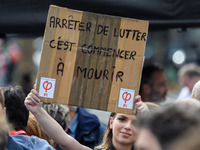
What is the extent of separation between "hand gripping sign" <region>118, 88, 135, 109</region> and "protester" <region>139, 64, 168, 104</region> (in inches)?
101

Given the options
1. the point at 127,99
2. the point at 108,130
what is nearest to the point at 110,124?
the point at 108,130

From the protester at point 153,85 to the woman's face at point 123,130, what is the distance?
2.17m

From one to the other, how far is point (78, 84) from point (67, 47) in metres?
0.29

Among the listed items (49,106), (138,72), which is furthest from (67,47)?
(49,106)

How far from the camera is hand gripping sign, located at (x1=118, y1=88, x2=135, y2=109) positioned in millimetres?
2881

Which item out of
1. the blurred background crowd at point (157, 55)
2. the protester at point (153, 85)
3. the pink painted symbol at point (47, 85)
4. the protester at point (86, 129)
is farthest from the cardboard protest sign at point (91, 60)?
the blurred background crowd at point (157, 55)

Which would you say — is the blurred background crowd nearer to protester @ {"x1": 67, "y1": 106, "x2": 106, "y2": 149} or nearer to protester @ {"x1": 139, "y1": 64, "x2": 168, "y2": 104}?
protester @ {"x1": 139, "y1": 64, "x2": 168, "y2": 104}

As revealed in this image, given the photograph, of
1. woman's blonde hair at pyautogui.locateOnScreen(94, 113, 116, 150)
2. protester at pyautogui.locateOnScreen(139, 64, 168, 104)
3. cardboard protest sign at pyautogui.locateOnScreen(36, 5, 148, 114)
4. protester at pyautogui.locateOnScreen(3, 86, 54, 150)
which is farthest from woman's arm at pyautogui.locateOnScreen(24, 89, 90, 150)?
protester at pyautogui.locateOnScreen(139, 64, 168, 104)

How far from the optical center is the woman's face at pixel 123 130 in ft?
10.5

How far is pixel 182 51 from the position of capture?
→ 27.9 metres

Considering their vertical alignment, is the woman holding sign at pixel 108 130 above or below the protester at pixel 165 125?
below

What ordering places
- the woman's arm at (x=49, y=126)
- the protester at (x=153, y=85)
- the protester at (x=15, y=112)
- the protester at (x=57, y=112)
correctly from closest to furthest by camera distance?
the woman's arm at (x=49, y=126), the protester at (x=15, y=112), the protester at (x=57, y=112), the protester at (x=153, y=85)

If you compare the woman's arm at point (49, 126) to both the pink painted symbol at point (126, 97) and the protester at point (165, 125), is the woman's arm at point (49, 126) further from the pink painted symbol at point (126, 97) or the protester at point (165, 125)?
the protester at point (165, 125)

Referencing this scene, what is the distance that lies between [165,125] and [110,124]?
182cm
